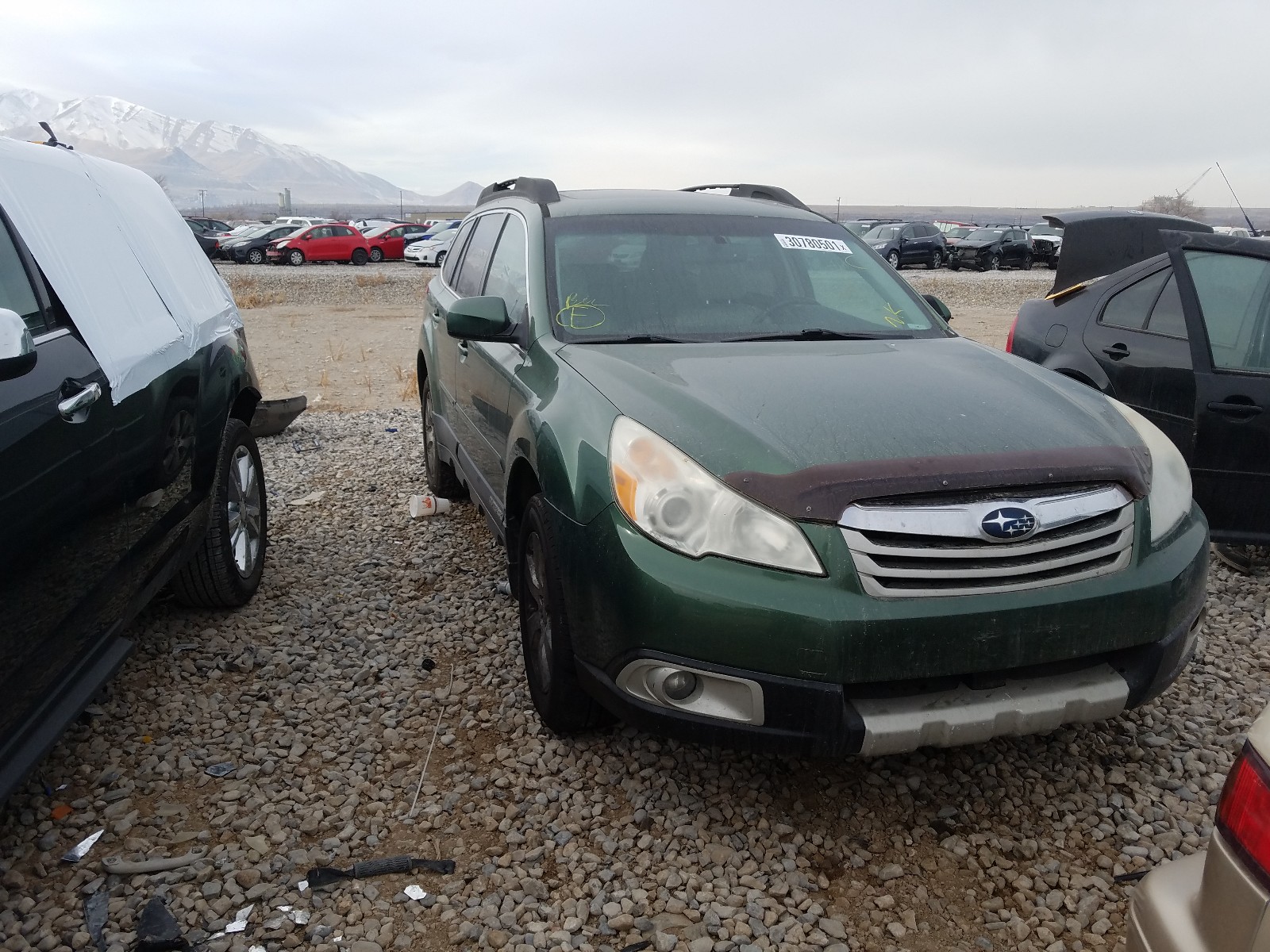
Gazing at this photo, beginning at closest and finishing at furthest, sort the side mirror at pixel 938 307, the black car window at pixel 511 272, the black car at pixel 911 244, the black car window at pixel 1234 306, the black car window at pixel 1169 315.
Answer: the black car window at pixel 511 272 < the side mirror at pixel 938 307 < the black car window at pixel 1234 306 < the black car window at pixel 1169 315 < the black car at pixel 911 244

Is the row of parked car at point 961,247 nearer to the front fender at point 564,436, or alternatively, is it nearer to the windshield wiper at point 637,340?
the windshield wiper at point 637,340

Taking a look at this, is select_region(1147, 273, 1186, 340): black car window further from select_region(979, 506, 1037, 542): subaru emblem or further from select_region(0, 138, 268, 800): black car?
select_region(0, 138, 268, 800): black car

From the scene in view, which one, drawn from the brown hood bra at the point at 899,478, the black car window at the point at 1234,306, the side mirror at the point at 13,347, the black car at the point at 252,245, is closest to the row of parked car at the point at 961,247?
the black car at the point at 252,245

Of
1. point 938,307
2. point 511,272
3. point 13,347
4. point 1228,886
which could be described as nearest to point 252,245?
point 511,272

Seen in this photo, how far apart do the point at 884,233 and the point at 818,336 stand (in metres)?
31.6

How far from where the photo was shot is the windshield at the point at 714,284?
353 cm

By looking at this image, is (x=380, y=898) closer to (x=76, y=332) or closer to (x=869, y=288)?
(x=76, y=332)

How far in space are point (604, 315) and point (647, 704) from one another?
1.58m

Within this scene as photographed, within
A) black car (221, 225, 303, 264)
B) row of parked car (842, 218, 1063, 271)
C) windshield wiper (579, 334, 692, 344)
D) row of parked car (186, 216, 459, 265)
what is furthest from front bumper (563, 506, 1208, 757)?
black car (221, 225, 303, 264)

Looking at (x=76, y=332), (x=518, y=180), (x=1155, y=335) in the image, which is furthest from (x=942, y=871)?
(x=518, y=180)

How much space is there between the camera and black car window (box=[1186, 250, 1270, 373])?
170 inches

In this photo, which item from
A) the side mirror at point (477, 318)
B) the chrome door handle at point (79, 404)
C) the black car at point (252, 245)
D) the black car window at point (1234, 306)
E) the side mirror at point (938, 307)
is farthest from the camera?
the black car at point (252, 245)

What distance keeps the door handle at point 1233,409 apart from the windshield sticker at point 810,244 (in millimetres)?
1770

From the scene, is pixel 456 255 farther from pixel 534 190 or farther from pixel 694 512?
pixel 694 512
